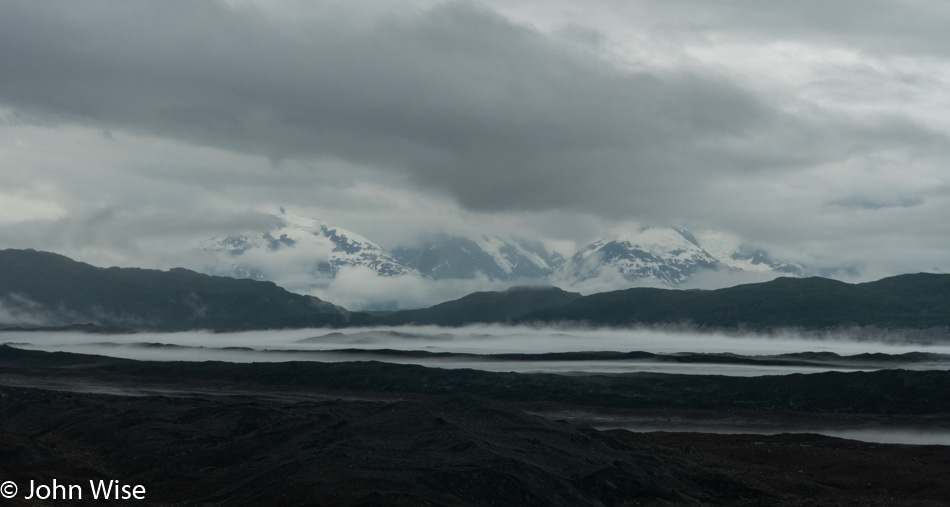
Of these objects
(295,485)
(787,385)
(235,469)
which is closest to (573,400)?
(787,385)

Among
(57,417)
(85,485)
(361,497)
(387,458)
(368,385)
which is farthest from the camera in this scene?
(368,385)

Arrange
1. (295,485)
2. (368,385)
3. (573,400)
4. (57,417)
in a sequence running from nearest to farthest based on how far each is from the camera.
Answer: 1. (295,485)
2. (57,417)
3. (573,400)
4. (368,385)

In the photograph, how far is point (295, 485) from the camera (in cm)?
5084

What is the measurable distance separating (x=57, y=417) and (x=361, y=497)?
2395 inches

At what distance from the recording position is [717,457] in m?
77.6

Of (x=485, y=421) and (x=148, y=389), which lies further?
(x=148, y=389)

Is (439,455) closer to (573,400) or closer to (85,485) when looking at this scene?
(85,485)

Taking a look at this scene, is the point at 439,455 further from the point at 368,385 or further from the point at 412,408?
the point at 368,385

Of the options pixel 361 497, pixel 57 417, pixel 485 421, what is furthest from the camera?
pixel 57 417

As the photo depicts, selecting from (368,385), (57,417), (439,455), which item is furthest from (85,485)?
(368,385)

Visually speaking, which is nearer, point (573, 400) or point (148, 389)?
point (573, 400)

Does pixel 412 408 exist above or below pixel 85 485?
above

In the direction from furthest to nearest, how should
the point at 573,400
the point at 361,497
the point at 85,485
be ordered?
the point at 573,400
the point at 85,485
the point at 361,497

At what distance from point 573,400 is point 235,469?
80007mm
